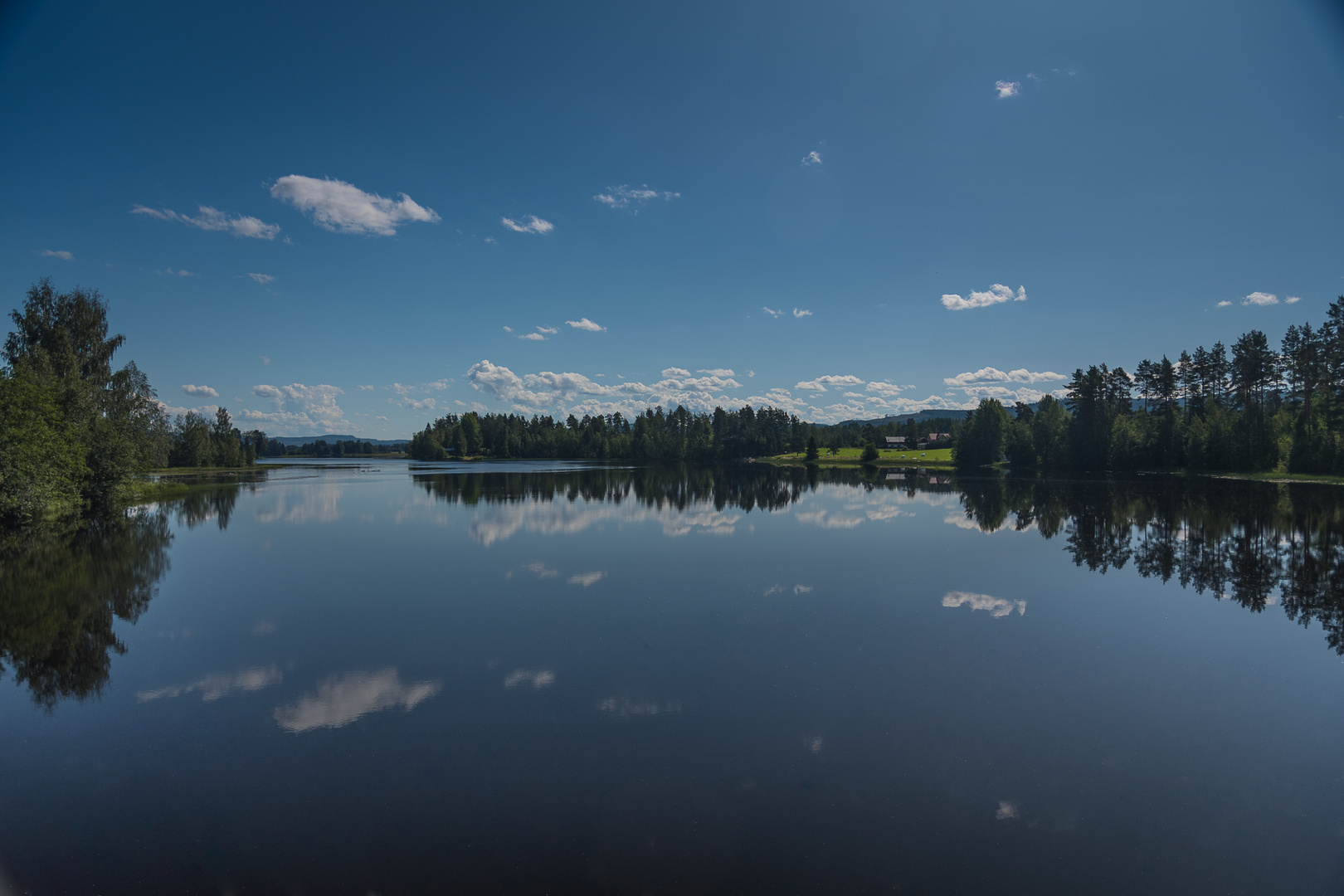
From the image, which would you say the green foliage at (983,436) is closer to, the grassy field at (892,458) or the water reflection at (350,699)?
the grassy field at (892,458)

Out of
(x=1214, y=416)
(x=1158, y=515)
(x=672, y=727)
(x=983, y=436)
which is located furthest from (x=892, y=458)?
(x=672, y=727)

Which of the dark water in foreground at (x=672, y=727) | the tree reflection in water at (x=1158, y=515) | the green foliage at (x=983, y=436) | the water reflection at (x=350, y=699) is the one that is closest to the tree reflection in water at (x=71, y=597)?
the dark water in foreground at (x=672, y=727)

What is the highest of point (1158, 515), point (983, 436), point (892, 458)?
point (983, 436)

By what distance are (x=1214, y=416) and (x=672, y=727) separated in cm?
8404

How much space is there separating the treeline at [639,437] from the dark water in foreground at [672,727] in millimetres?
133171

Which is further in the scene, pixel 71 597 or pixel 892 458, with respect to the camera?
pixel 892 458

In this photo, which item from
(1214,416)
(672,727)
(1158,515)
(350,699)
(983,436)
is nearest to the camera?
(672,727)

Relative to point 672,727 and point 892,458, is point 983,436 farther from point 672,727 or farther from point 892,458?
point 672,727

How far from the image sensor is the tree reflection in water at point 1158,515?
16094 millimetres

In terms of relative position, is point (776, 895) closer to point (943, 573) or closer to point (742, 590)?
point (742, 590)

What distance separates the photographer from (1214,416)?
6619 centimetres

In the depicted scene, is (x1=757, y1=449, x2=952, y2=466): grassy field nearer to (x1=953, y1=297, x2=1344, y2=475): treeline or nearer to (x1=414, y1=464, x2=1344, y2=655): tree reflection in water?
(x1=953, y1=297, x2=1344, y2=475): treeline

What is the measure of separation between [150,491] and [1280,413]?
355 feet

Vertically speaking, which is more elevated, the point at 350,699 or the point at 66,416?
the point at 66,416
